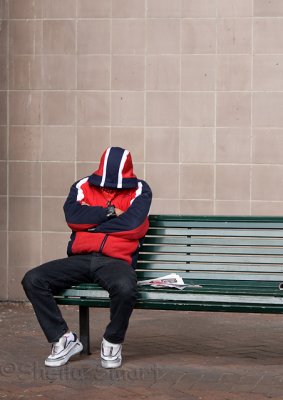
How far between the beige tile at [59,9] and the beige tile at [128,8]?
14.5 inches

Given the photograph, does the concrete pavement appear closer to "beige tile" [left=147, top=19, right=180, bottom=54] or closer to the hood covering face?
the hood covering face

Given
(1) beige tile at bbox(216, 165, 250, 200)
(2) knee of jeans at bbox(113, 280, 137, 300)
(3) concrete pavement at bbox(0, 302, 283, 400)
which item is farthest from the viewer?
(1) beige tile at bbox(216, 165, 250, 200)

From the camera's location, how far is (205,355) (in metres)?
6.82

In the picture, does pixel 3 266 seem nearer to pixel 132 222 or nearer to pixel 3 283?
pixel 3 283

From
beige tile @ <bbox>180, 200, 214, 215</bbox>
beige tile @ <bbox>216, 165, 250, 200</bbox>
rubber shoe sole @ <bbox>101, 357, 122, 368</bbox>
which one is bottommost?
rubber shoe sole @ <bbox>101, 357, 122, 368</bbox>

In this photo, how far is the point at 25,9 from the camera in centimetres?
895

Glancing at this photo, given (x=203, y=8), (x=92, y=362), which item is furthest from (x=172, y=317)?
(x=203, y=8)

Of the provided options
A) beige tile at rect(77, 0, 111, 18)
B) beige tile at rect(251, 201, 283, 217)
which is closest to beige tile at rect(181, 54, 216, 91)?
beige tile at rect(77, 0, 111, 18)

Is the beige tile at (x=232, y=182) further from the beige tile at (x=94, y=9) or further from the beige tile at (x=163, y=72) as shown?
the beige tile at (x=94, y=9)

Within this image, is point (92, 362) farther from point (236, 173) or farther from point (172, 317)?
point (236, 173)

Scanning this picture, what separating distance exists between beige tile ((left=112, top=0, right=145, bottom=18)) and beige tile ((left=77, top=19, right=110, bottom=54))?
0.14 metres

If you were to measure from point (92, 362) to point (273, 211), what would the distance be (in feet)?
9.04

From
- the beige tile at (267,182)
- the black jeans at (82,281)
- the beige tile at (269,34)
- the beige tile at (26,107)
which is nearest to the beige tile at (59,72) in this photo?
the beige tile at (26,107)

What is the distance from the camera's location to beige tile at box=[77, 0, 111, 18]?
8.86 meters
